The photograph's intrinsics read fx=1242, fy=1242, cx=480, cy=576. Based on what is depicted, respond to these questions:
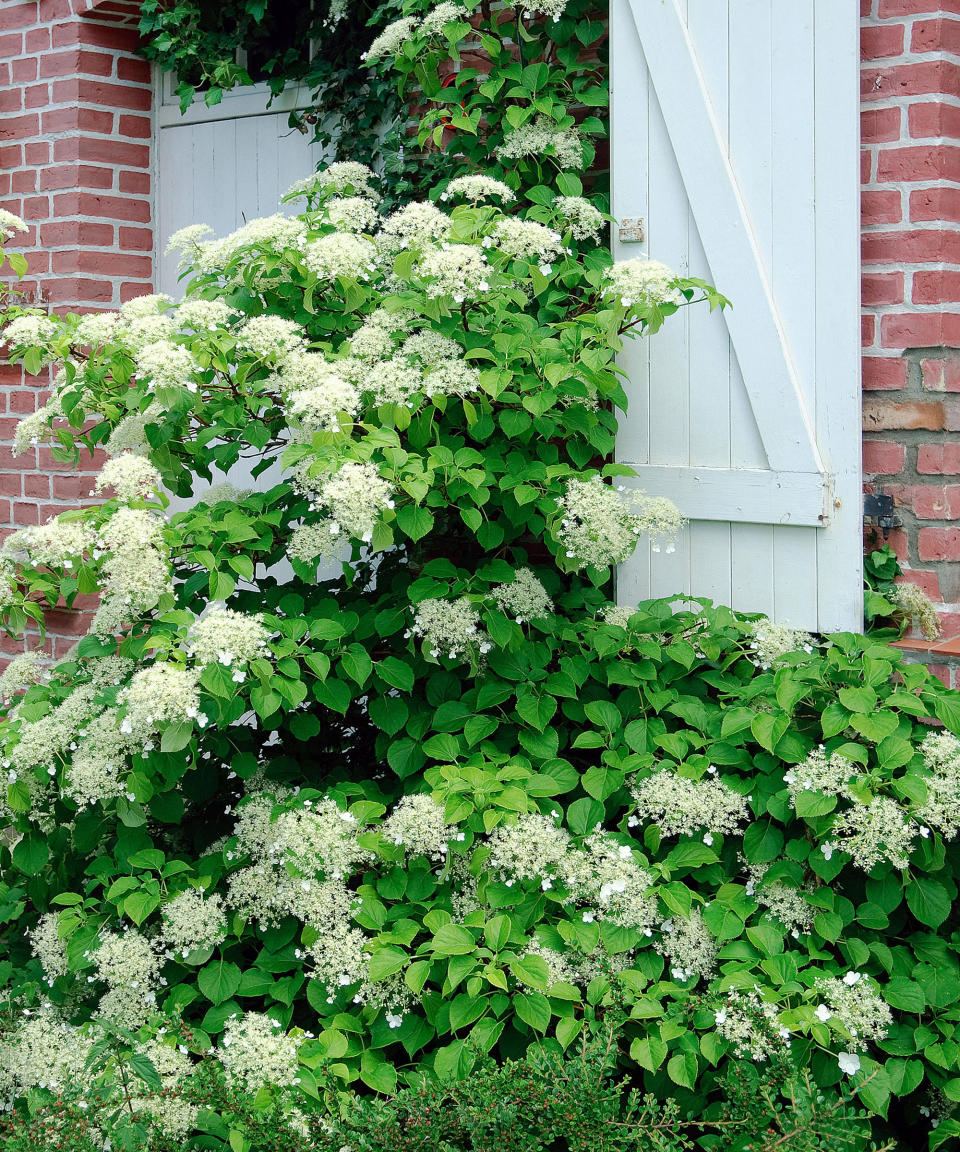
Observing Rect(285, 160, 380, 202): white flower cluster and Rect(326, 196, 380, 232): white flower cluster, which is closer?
Rect(326, 196, 380, 232): white flower cluster

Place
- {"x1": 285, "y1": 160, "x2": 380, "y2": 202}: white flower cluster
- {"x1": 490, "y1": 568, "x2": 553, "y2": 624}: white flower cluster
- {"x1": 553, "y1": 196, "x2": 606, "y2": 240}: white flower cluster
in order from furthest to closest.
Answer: {"x1": 285, "y1": 160, "x2": 380, "y2": 202}: white flower cluster, {"x1": 553, "y1": 196, "x2": 606, "y2": 240}: white flower cluster, {"x1": 490, "y1": 568, "x2": 553, "y2": 624}: white flower cluster

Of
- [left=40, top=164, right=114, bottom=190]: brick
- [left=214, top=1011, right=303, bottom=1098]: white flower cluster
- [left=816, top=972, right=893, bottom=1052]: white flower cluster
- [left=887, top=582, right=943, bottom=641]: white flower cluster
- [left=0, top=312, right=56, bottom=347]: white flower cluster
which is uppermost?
[left=40, top=164, right=114, bottom=190]: brick

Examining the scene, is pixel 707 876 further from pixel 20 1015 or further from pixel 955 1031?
pixel 20 1015

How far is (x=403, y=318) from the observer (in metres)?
2.78

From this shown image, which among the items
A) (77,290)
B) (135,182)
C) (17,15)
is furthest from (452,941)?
(17,15)

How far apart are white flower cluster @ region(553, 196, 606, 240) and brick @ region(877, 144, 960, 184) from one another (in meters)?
0.67

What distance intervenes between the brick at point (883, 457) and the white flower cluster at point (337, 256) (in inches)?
49.2

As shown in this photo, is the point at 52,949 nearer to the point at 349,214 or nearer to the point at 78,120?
the point at 349,214

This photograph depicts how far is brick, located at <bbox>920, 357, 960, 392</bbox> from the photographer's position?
2826 millimetres

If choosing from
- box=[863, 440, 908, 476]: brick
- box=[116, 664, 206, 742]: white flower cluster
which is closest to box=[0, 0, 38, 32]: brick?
box=[116, 664, 206, 742]: white flower cluster

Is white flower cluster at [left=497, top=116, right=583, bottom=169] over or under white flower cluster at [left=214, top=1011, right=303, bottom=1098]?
over

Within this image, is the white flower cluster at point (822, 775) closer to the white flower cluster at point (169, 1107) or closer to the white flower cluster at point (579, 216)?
the white flower cluster at point (169, 1107)

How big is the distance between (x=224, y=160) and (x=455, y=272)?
2121mm

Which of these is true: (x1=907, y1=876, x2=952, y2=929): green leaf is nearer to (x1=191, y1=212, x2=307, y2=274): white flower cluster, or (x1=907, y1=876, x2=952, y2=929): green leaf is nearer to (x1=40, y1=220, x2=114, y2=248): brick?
(x1=191, y1=212, x2=307, y2=274): white flower cluster
